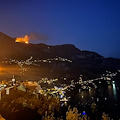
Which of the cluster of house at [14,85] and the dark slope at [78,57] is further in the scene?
the dark slope at [78,57]

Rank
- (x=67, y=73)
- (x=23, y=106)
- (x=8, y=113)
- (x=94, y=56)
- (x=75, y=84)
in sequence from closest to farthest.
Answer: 1. (x=8, y=113)
2. (x=23, y=106)
3. (x=75, y=84)
4. (x=67, y=73)
5. (x=94, y=56)

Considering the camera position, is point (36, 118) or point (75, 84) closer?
point (36, 118)

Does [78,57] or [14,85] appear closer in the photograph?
[14,85]

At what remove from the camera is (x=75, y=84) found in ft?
307

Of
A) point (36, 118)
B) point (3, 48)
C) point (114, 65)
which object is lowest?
point (36, 118)

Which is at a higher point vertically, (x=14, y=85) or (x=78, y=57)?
(x=78, y=57)

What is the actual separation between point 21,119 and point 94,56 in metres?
161

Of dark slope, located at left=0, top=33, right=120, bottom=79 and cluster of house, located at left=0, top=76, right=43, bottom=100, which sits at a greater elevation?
dark slope, located at left=0, top=33, right=120, bottom=79

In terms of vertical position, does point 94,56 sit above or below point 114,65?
above

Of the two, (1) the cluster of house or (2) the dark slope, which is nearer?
(1) the cluster of house

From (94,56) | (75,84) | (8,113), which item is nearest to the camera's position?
(8,113)

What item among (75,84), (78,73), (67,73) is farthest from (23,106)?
(78,73)

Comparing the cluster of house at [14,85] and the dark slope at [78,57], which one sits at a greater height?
the dark slope at [78,57]

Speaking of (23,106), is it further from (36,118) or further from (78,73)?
(78,73)
